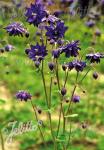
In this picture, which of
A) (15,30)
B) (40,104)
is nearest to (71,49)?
(15,30)

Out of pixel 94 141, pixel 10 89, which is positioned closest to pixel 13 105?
pixel 10 89

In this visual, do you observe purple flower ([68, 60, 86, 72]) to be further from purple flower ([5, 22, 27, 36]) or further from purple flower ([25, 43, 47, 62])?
purple flower ([5, 22, 27, 36])
